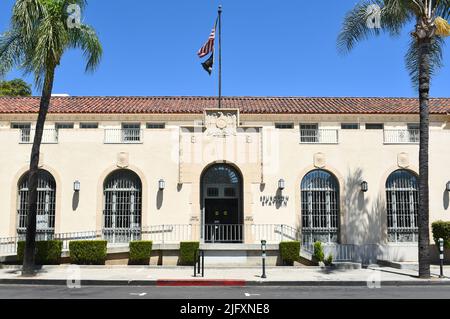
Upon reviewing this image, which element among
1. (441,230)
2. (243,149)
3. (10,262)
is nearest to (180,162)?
(243,149)

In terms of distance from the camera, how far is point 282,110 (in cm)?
2519

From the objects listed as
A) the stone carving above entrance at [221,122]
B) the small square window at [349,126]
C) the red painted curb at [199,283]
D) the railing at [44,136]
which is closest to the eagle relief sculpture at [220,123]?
the stone carving above entrance at [221,122]

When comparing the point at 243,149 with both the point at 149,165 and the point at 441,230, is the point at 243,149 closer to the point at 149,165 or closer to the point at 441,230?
the point at 149,165

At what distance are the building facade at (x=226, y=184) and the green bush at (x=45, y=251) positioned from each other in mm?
2236

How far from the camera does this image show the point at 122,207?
2161cm

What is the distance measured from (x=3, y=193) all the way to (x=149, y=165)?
636 centimetres

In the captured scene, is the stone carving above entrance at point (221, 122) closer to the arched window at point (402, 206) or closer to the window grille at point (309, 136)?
the window grille at point (309, 136)

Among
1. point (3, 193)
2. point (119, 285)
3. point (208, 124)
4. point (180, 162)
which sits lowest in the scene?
point (119, 285)

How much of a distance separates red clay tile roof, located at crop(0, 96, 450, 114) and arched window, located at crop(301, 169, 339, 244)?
4.32 meters

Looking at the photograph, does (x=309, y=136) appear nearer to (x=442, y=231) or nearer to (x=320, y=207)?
(x=320, y=207)

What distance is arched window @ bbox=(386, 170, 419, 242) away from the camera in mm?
21656

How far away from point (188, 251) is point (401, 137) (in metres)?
10.7

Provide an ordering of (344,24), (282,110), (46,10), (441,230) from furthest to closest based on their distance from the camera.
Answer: (282,110) < (441,230) < (344,24) < (46,10)

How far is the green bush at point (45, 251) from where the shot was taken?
18797mm
